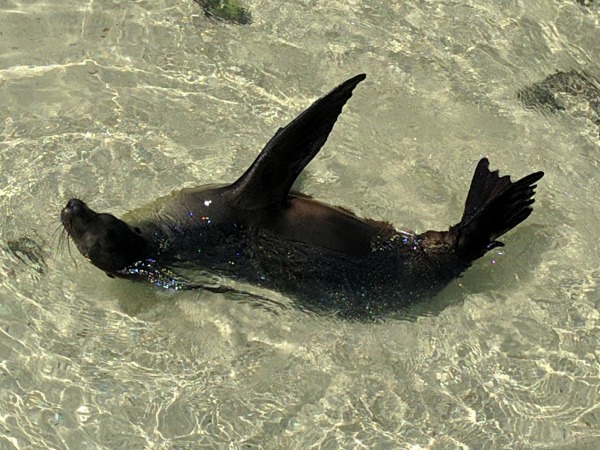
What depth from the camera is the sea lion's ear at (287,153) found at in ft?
15.2

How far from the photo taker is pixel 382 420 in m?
5.31

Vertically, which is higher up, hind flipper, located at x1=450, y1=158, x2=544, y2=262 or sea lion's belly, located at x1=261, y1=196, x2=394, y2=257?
hind flipper, located at x1=450, y1=158, x2=544, y2=262

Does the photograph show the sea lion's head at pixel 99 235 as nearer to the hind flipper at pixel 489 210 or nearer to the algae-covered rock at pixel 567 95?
the hind flipper at pixel 489 210

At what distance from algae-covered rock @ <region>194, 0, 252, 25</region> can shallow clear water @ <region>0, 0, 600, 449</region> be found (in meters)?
0.09

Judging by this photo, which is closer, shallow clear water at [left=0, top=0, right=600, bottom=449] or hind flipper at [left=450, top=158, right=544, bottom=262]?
hind flipper at [left=450, top=158, right=544, bottom=262]

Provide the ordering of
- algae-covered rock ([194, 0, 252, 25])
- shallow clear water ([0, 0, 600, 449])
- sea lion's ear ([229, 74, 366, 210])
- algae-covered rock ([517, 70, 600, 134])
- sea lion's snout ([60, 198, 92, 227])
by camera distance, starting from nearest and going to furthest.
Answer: sea lion's ear ([229, 74, 366, 210]), sea lion's snout ([60, 198, 92, 227]), shallow clear water ([0, 0, 600, 449]), algae-covered rock ([517, 70, 600, 134]), algae-covered rock ([194, 0, 252, 25])

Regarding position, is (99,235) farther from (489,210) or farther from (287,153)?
(489,210)

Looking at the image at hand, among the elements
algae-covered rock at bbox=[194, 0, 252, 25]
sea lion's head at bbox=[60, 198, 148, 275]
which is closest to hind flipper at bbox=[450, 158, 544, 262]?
sea lion's head at bbox=[60, 198, 148, 275]

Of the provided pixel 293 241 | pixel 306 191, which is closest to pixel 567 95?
pixel 306 191

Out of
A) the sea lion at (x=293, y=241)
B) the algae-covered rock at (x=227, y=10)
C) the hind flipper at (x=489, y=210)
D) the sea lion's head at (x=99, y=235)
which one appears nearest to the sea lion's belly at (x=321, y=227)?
the sea lion at (x=293, y=241)

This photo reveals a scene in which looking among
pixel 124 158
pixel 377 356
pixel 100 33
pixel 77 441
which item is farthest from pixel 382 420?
pixel 100 33

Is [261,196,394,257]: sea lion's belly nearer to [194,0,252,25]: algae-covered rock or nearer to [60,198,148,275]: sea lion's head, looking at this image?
[60,198,148,275]: sea lion's head

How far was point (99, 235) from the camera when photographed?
5.04m

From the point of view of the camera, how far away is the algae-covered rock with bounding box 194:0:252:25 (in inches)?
291
